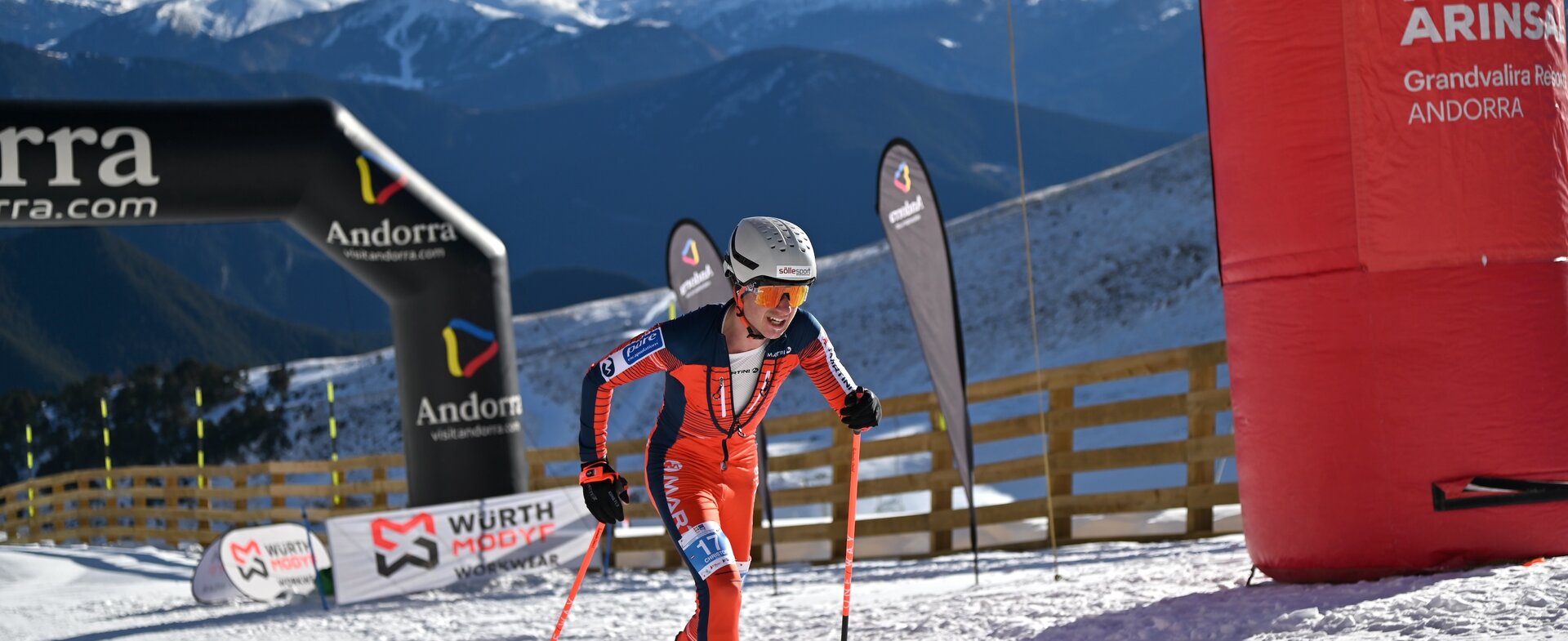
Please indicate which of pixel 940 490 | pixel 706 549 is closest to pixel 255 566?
pixel 940 490

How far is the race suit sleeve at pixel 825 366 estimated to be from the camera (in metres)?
5.19

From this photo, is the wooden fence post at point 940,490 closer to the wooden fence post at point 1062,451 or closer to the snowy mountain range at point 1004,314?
the wooden fence post at point 1062,451

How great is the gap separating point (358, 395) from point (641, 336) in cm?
4061

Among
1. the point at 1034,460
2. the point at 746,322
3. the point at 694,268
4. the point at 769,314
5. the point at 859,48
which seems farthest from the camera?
the point at 859,48

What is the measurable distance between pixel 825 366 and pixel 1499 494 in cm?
284

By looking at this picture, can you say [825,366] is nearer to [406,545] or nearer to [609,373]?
[609,373]

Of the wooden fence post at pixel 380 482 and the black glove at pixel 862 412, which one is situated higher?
the black glove at pixel 862 412

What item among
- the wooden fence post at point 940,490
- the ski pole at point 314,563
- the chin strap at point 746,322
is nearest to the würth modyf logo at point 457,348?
the ski pole at point 314,563

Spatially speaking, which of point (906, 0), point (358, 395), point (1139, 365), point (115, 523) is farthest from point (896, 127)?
point (1139, 365)

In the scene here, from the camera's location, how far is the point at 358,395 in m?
43.5

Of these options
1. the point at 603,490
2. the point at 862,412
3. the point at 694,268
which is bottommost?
the point at 603,490

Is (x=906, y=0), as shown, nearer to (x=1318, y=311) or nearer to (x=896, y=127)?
(x=896, y=127)

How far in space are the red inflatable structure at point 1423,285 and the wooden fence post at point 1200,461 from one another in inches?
142

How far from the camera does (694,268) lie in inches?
427
